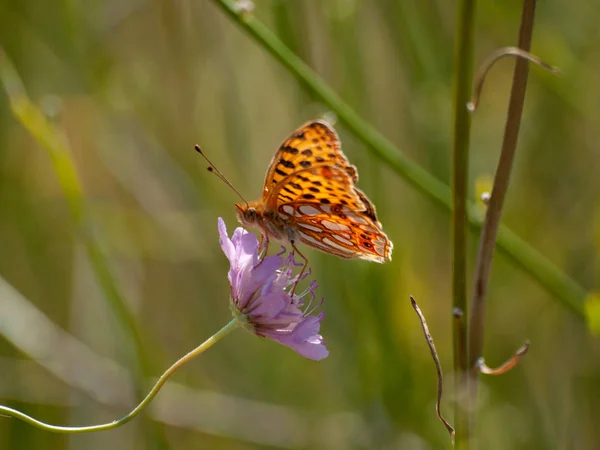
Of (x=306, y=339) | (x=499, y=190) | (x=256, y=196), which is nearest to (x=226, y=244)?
(x=306, y=339)

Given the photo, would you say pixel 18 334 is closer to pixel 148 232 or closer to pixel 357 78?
pixel 148 232

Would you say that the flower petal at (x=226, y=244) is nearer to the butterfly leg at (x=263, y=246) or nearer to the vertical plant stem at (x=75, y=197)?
the butterfly leg at (x=263, y=246)

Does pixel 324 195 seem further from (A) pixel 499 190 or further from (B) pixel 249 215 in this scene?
(A) pixel 499 190

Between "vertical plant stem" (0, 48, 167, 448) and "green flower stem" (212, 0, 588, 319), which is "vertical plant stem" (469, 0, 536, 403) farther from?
"vertical plant stem" (0, 48, 167, 448)

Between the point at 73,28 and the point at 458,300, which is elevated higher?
the point at 73,28

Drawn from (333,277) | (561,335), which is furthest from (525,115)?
(333,277)

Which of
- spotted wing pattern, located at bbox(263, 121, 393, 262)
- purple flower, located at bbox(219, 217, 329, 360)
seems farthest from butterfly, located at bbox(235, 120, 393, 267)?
purple flower, located at bbox(219, 217, 329, 360)

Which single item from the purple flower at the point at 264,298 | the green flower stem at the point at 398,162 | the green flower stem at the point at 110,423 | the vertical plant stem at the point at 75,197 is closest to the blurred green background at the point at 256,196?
the vertical plant stem at the point at 75,197
